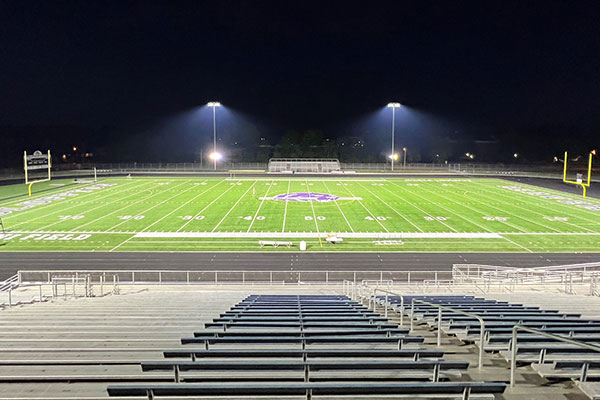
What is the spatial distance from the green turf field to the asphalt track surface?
1.24 metres

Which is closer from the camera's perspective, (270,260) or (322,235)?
(270,260)

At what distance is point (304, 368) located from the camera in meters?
4.32

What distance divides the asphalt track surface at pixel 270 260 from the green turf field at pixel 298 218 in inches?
48.9

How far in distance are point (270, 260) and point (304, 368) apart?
19.9m

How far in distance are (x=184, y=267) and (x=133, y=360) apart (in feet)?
58.9

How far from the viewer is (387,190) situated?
180ft

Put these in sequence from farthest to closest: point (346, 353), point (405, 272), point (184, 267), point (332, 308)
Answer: point (184, 267) → point (405, 272) → point (332, 308) → point (346, 353)

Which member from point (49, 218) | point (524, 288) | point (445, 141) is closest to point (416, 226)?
point (524, 288)

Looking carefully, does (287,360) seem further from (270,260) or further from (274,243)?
(274,243)

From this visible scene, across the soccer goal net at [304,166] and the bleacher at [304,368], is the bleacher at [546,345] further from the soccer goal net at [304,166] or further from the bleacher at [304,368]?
the soccer goal net at [304,166]

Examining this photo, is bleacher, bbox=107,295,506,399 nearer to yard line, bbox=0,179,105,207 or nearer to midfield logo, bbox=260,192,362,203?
midfield logo, bbox=260,192,362,203

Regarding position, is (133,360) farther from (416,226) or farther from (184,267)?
(416,226)

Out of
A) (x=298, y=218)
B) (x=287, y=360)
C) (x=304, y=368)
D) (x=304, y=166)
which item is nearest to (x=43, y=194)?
(x=298, y=218)

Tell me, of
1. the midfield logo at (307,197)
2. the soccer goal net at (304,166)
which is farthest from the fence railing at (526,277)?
the soccer goal net at (304,166)
